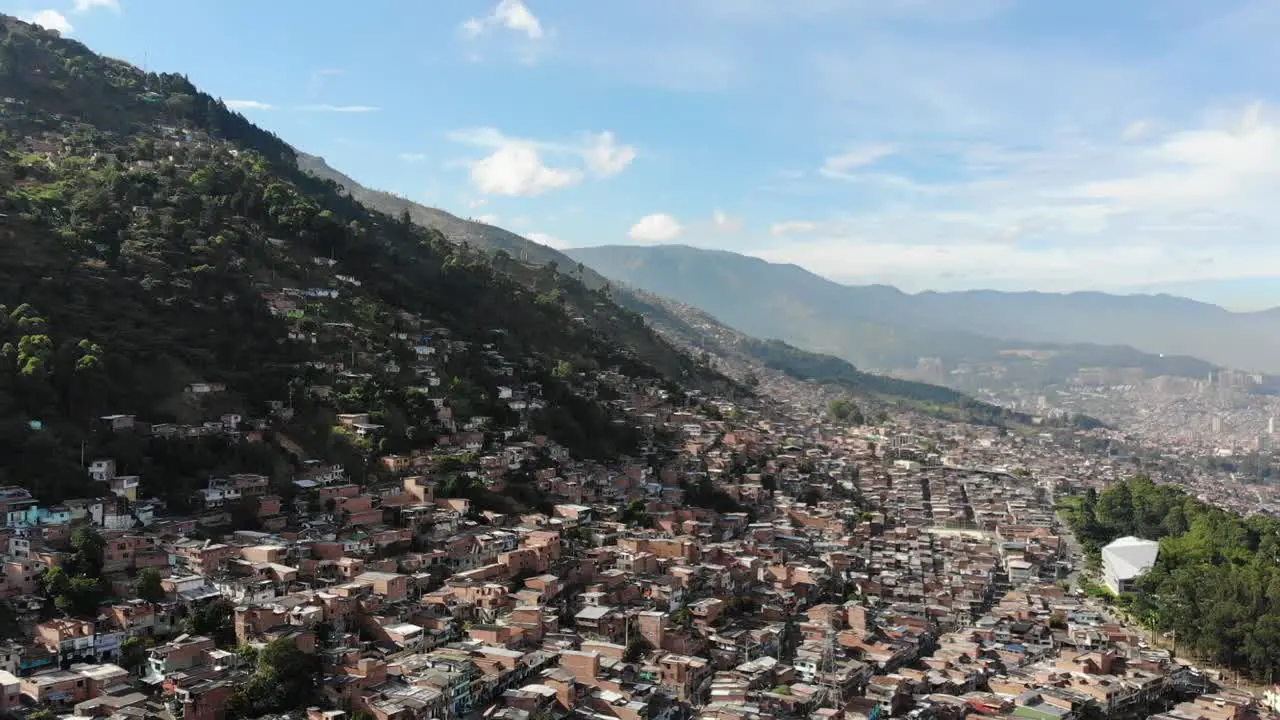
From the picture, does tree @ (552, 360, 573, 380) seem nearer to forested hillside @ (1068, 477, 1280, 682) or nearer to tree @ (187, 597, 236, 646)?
forested hillside @ (1068, 477, 1280, 682)

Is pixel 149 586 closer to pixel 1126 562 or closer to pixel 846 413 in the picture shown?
pixel 1126 562

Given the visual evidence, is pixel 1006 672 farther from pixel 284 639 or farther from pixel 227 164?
pixel 227 164

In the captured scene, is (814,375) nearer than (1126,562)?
No

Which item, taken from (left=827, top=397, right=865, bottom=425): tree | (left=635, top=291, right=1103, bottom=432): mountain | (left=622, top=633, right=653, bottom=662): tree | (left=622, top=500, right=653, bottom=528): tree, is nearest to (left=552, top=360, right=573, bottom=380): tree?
(left=622, top=500, right=653, bottom=528): tree

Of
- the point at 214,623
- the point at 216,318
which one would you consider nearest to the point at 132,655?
the point at 214,623

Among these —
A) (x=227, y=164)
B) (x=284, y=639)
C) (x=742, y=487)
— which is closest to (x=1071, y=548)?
(x=742, y=487)

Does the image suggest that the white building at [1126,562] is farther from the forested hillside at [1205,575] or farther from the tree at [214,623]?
the tree at [214,623]

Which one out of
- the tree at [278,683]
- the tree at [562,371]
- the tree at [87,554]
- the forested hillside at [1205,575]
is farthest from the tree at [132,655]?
the tree at [562,371]
